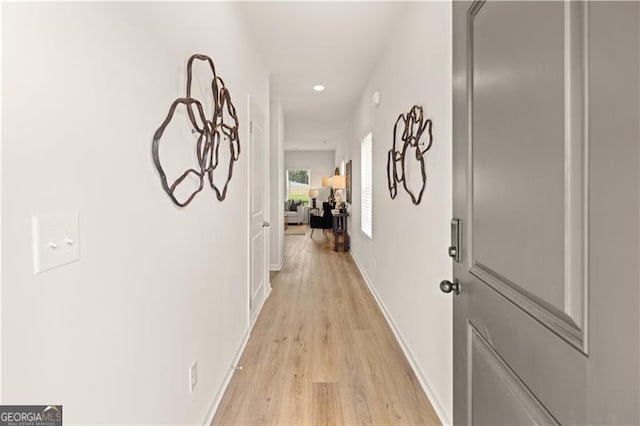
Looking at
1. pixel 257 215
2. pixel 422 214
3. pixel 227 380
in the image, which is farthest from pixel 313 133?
pixel 227 380

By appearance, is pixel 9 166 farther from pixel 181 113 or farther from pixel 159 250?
pixel 181 113

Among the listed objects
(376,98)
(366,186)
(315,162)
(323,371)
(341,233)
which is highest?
(315,162)

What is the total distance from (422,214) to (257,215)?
70.3 inches

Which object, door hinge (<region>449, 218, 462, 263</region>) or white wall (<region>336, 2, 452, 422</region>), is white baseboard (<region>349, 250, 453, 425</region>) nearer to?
white wall (<region>336, 2, 452, 422</region>)

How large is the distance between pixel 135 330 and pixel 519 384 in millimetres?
1107

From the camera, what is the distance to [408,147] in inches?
100

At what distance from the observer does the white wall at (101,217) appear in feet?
2.31

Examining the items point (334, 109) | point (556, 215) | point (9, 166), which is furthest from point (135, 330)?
point (334, 109)

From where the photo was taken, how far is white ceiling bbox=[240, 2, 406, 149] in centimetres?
273

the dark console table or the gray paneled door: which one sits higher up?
the gray paneled door

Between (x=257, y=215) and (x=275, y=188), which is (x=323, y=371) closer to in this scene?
(x=257, y=215)

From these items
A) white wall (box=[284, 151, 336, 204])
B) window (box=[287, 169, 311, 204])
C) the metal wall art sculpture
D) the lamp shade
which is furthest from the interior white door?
window (box=[287, 169, 311, 204])

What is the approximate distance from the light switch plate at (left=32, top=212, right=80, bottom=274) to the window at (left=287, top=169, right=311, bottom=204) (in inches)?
488

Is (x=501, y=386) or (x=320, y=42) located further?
(x=320, y=42)
